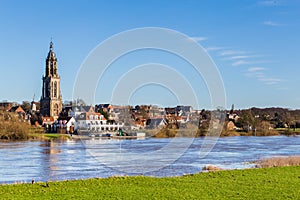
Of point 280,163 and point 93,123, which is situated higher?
point 93,123

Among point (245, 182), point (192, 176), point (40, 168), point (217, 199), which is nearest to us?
point (217, 199)

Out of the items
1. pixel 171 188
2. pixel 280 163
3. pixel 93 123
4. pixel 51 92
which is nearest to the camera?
pixel 171 188

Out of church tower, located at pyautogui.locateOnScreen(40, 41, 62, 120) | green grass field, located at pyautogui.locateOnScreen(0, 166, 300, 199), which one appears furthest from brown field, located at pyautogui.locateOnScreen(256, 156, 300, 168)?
church tower, located at pyautogui.locateOnScreen(40, 41, 62, 120)

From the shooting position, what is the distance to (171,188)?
14281 millimetres

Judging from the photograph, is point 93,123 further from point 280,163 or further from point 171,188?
point 171,188

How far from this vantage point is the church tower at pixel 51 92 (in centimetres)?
11512

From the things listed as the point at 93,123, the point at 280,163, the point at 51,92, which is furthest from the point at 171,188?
the point at 51,92

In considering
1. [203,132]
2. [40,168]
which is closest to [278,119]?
[203,132]

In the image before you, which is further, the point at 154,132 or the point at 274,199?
the point at 154,132

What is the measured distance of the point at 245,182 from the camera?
15.7 meters

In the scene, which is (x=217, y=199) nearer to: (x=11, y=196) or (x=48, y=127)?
(x=11, y=196)

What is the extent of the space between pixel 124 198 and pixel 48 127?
292ft

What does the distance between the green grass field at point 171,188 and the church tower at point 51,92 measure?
9992cm

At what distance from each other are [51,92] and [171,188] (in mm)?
104311
